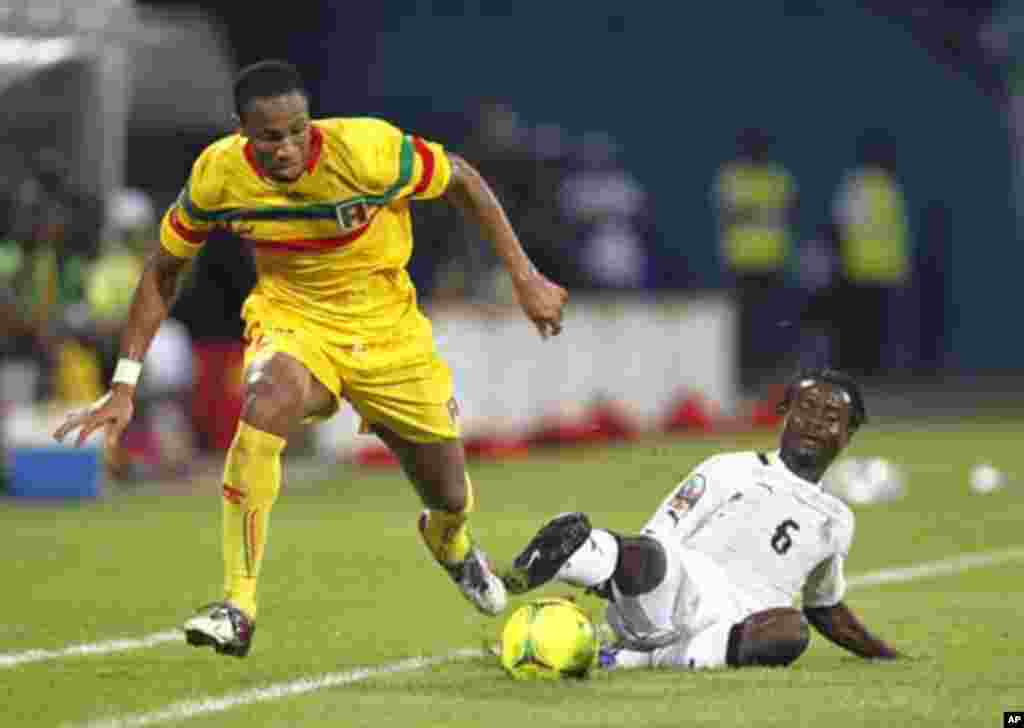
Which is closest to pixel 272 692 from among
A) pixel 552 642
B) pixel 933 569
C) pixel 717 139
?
pixel 552 642

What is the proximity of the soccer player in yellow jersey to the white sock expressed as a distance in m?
0.83

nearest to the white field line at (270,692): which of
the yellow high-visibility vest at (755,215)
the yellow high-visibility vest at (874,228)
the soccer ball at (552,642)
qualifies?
the soccer ball at (552,642)

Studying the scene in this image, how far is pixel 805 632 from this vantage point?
28.8 feet

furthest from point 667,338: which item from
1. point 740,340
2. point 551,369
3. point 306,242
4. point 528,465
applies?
point 306,242

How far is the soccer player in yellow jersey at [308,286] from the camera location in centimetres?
870

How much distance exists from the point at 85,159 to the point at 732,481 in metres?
10.5

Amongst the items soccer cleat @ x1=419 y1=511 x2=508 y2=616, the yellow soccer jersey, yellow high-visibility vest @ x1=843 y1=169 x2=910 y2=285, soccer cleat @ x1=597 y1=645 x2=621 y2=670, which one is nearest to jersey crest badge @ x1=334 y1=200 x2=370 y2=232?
the yellow soccer jersey

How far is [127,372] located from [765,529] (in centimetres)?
223

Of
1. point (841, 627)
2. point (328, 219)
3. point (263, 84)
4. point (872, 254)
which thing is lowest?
point (872, 254)

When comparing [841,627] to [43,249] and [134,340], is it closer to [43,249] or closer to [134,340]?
[134,340]

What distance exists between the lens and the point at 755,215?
26281 mm

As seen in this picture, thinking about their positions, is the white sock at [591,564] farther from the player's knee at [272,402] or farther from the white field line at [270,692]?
the player's knee at [272,402]

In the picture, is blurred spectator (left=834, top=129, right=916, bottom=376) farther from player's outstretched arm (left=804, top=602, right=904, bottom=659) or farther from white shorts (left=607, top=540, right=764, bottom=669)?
white shorts (left=607, top=540, right=764, bottom=669)

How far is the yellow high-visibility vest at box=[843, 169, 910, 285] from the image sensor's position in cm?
2684
